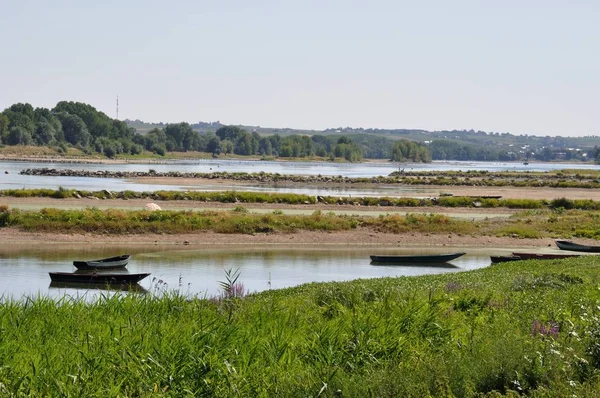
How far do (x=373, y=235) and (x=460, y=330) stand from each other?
33942 mm

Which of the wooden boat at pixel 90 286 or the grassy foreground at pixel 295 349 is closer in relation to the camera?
the grassy foreground at pixel 295 349

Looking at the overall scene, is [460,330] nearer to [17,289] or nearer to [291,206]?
[17,289]

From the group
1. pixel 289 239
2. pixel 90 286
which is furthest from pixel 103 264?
pixel 289 239

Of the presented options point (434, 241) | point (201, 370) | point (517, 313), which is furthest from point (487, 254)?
point (201, 370)

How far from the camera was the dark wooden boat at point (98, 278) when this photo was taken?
1099 inches

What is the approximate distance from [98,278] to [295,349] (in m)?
16.5

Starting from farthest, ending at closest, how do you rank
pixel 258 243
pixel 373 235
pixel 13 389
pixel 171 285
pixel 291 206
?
pixel 291 206 → pixel 373 235 → pixel 258 243 → pixel 171 285 → pixel 13 389

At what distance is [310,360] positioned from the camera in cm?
1270

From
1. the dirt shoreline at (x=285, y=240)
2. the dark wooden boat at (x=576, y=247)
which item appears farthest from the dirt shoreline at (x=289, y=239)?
the dark wooden boat at (x=576, y=247)

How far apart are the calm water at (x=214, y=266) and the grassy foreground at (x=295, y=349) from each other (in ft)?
37.6

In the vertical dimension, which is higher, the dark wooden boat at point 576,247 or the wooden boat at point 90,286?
the wooden boat at point 90,286

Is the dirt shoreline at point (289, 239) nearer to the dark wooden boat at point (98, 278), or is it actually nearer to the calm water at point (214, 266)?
the calm water at point (214, 266)

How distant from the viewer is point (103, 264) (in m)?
31.9

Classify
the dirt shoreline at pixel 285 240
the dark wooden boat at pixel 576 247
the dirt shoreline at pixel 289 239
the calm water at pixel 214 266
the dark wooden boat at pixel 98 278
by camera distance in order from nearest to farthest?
1. the dark wooden boat at pixel 98 278
2. the calm water at pixel 214 266
3. the dirt shoreline at pixel 285 240
4. the dirt shoreline at pixel 289 239
5. the dark wooden boat at pixel 576 247
